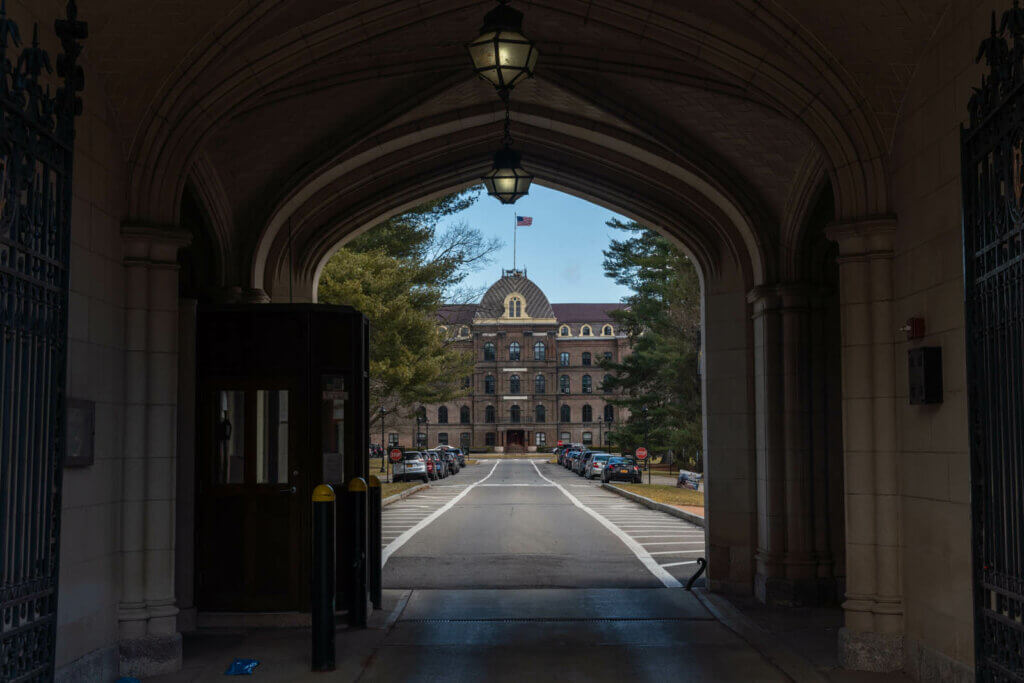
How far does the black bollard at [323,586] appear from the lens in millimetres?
8367

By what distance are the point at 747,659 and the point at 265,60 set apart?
21.8 feet

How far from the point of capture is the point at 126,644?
26.4ft

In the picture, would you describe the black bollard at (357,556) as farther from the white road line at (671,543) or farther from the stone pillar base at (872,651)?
the white road line at (671,543)

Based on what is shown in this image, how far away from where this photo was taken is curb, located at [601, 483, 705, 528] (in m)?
23.3

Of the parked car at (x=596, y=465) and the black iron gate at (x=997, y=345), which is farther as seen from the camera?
the parked car at (x=596, y=465)

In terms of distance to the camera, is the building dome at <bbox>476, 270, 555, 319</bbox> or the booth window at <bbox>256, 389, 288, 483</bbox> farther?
Answer: the building dome at <bbox>476, 270, 555, 319</bbox>

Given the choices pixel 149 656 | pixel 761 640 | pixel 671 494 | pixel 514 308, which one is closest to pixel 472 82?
pixel 761 640

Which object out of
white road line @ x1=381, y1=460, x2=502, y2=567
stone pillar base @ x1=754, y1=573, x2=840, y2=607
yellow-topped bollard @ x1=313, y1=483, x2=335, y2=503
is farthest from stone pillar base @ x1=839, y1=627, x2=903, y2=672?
white road line @ x1=381, y1=460, x2=502, y2=567

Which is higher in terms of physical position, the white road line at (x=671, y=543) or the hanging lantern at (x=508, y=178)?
the hanging lantern at (x=508, y=178)

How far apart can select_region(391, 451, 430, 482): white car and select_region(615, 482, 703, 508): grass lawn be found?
9819 millimetres

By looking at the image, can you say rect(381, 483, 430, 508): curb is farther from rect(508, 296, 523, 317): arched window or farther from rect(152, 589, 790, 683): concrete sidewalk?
rect(508, 296, 523, 317): arched window

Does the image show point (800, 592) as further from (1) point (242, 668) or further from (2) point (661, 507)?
(2) point (661, 507)

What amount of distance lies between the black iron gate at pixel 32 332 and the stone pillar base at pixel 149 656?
2560mm

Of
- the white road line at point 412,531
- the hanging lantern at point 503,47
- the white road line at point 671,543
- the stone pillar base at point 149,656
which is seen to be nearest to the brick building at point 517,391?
the white road line at point 412,531
